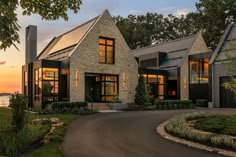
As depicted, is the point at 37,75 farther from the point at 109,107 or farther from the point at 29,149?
the point at 29,149

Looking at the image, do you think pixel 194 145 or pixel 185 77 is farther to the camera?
pixel 185 77

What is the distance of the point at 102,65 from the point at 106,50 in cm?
169

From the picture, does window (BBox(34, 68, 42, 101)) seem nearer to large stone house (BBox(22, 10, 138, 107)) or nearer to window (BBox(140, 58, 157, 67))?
large stone house (BBox(22, 10, 138, 107))

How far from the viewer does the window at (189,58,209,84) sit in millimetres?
36559

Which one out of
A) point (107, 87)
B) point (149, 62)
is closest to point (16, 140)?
point (107, 87)

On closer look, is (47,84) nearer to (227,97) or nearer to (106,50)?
(106,50)

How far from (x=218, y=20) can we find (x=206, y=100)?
23.3 meters

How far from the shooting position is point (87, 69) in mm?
30016

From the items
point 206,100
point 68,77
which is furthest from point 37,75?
point 206,100

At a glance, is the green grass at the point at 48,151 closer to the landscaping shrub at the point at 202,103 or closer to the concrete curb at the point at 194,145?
the concrete curb at the point at 194,145

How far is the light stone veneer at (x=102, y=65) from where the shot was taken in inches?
1153

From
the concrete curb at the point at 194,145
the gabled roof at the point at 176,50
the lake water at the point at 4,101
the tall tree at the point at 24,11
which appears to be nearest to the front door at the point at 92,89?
the lake water at the point at 4,101

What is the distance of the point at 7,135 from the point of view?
37.3 feet

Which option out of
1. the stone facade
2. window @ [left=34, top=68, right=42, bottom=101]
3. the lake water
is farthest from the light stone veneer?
the lake water
